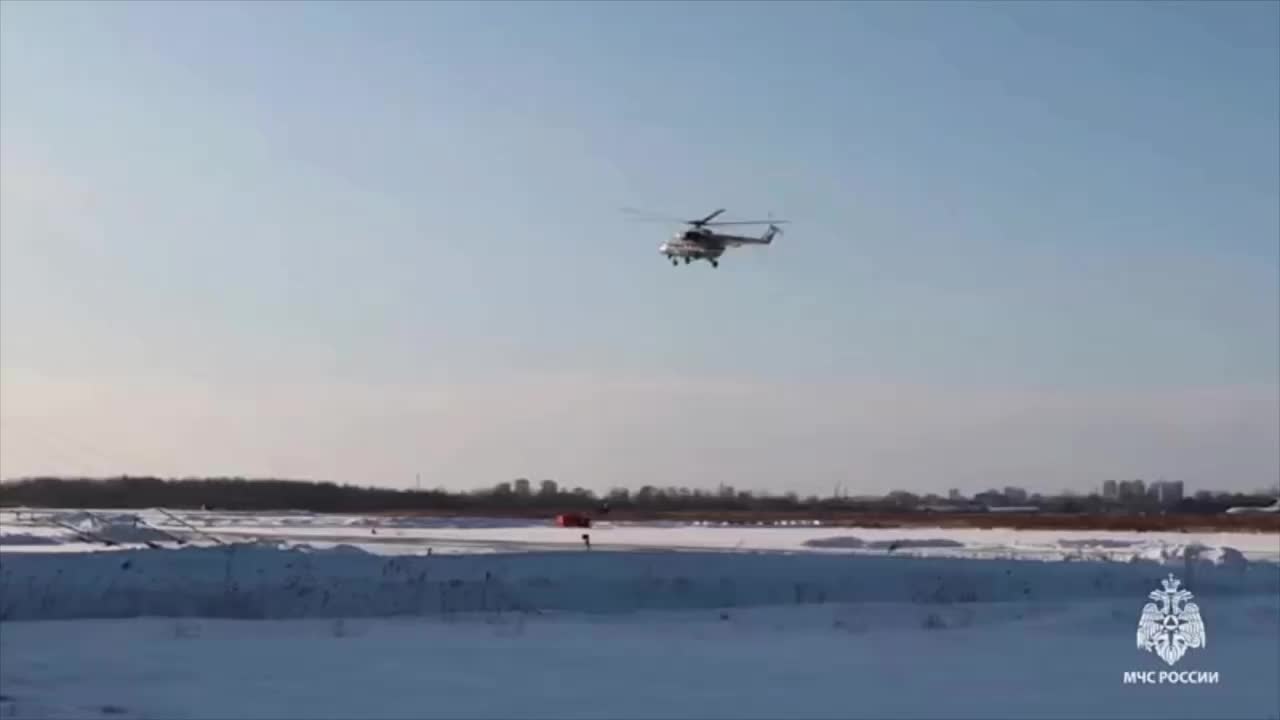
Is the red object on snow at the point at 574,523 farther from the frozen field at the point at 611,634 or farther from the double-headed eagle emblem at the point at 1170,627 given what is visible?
the double-headed eagle emblem at the point at 1170,627

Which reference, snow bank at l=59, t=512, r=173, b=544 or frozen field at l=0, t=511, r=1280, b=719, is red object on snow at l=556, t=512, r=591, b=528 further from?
frozen field at l=0, t=511, r=1280, b=719

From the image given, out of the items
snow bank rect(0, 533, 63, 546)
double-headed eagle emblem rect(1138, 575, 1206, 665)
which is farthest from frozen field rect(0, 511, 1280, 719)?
snow bank rect(0, 533, 63, 546)

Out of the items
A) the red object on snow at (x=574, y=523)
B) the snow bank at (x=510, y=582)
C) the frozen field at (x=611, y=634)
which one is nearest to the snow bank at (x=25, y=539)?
the frozen field at (x=611, y=634)

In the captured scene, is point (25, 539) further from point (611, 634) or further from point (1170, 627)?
point (1170, 627)

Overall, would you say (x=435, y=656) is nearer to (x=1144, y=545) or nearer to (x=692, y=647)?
(x=692, y=647)

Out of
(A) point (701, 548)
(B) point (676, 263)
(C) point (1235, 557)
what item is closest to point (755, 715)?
(C) point (1235, 557)
